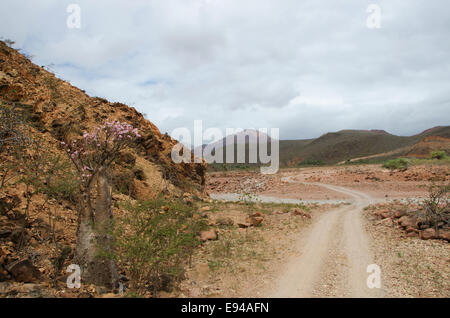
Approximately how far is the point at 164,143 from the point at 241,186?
47.7 feet

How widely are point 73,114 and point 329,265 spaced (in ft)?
33.7

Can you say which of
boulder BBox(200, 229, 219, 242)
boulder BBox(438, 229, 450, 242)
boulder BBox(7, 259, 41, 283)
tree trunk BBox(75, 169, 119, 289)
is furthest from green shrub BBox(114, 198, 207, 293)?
boulder BBox(438, 229, 450, 242)

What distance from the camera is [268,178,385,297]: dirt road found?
193 inches

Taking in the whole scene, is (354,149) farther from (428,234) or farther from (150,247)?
(150,247)

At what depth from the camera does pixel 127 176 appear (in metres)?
9.78

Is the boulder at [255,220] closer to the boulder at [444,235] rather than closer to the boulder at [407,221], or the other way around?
the boulder at [407,221]

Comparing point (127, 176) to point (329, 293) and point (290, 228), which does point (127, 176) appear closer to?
point (290, 228)

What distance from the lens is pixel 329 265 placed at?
618 cm

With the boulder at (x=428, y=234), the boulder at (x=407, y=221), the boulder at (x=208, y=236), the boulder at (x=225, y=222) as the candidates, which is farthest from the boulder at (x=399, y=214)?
the boulder at (x=208, y=236)

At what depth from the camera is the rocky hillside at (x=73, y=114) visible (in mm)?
9395

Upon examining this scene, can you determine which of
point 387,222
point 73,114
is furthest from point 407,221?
point 73,114

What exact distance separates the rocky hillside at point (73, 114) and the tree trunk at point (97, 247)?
5.47m

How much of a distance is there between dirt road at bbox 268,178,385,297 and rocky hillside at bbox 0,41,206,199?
20.3 feet
